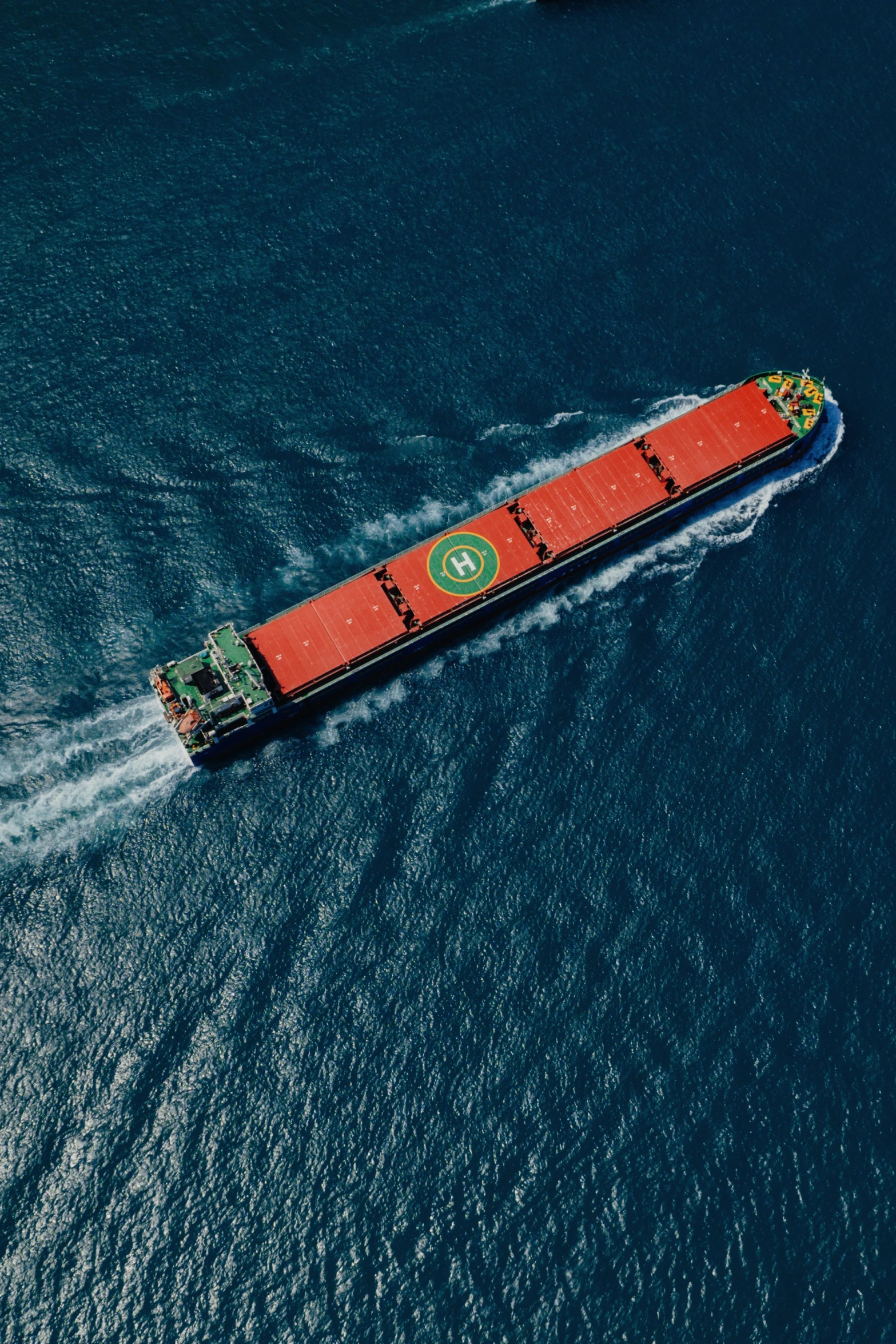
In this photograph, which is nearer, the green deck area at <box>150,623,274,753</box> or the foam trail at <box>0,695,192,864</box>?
the foam trail at <box>0,695,192,864</box>

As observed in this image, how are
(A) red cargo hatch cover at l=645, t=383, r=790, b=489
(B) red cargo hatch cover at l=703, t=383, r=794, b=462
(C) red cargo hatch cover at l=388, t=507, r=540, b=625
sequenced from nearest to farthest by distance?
(C) red cargo hatch cover at l=388, t=507, r=540, b=625 → (A) red cargo hatch cover at l=645, t=383, r=790, b=489 → (B) red cargo hatch cover at l=703, t=383, r=794, b=462

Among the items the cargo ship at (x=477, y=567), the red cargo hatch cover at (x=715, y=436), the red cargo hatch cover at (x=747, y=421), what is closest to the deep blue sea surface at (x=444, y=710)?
the cargo ship at (x=477, y=567)

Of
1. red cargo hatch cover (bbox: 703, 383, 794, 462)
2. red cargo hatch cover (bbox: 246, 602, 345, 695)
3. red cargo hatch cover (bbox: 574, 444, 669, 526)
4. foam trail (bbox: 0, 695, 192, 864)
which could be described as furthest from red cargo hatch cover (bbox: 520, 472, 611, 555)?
foam trail (bbox: 0, 695, 192, 864)

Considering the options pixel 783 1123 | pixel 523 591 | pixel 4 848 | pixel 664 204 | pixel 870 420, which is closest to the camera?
pixel 783 1123

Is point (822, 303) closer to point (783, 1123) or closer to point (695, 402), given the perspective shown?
point (695, 402)

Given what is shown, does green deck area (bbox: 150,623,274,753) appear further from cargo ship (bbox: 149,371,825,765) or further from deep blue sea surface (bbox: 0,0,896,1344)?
deep blue sea surface (bbox: 0,0,896,1344)

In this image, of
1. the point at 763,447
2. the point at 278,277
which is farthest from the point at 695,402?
the point at 278,277
